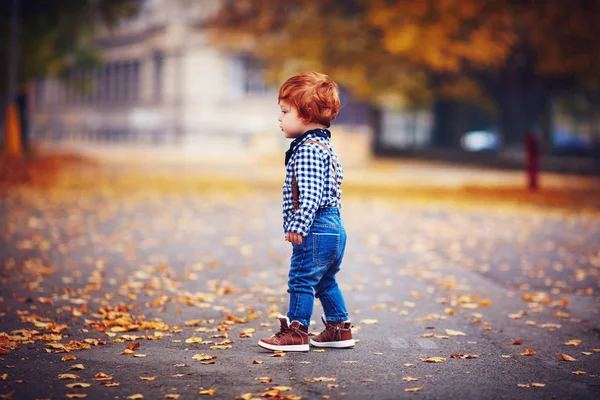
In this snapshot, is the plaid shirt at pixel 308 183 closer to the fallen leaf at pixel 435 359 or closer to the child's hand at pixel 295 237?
the child's hand at pixel 295 237

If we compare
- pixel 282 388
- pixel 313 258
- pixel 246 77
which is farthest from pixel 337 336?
pixel 246 77

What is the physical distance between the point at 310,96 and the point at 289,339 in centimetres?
149

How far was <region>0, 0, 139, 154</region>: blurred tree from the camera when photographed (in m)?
24.2

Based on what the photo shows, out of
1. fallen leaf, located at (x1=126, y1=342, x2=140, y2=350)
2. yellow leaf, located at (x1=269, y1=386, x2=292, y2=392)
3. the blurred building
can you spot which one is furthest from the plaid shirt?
the blurred building

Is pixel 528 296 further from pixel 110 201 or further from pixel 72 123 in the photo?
pixel 72 123

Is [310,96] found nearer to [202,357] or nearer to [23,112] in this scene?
[202,357]

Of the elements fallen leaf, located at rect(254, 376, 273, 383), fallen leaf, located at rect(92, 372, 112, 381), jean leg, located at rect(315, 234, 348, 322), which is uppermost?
jean leg, located at rect(315, 234, 348, 322)

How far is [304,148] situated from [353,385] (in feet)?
4.73

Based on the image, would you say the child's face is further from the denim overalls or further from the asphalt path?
the asphalt path

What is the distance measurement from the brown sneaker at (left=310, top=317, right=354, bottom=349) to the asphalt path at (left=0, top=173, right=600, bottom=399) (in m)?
0.15

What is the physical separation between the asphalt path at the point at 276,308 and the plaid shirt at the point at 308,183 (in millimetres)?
838

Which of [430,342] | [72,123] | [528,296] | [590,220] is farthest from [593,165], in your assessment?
[72,123]

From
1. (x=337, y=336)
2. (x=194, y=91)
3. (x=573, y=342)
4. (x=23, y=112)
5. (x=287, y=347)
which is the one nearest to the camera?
(x=287, y=347)

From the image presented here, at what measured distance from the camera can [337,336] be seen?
5867 mm
